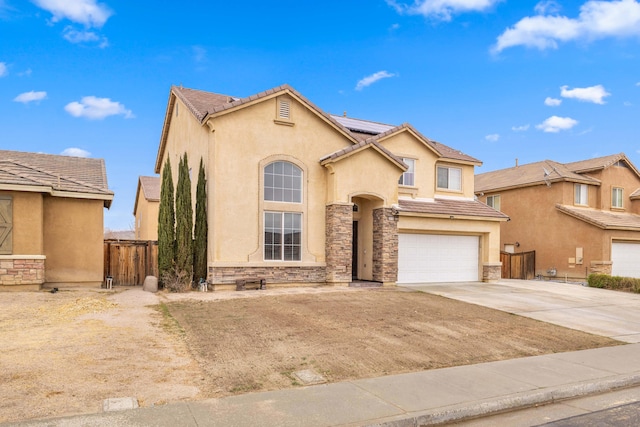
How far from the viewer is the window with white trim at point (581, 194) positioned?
2803cm

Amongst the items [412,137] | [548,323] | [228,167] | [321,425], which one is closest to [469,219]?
[412,137]

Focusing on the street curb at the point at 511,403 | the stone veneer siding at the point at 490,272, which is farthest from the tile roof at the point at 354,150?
the street curb at the point at 511,403

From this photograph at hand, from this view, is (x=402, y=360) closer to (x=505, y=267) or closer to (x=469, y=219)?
(x=469, y=219)

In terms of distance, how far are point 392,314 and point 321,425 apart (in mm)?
7237

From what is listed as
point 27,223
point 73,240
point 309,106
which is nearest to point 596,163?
point 309,106

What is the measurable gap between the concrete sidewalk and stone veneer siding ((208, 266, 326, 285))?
972 cm

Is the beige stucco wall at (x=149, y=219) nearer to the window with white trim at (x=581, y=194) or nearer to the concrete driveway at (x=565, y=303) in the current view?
the concrete driveway at (x=565, y=303)

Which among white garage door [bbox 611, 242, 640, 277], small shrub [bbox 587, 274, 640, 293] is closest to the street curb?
small shrub [bbox 587, 274, 640, 293]

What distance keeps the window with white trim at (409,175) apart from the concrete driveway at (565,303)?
455cm

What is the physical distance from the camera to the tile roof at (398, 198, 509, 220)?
19.8m

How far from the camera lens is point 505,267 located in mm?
27250

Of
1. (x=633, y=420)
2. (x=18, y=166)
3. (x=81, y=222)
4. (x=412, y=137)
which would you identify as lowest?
(x=633, y=420)

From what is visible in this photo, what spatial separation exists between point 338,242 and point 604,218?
18.1 m

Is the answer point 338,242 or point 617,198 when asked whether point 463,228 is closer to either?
point 338,242
